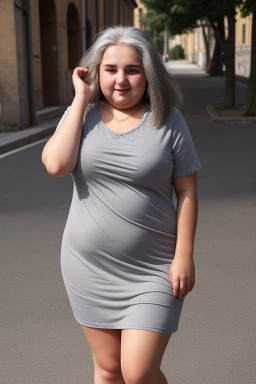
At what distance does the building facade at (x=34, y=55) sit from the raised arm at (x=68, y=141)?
12.7 metres

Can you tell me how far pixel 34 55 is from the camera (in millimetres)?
18984

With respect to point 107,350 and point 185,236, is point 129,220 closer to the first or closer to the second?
point 185,236

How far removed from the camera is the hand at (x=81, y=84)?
2.55 meters

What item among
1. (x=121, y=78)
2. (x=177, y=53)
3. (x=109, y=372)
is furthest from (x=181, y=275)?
(x=177, y=53)

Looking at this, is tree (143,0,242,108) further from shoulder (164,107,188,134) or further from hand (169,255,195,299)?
hand (169,255,195,299)

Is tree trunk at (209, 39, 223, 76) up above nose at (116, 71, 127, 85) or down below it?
below

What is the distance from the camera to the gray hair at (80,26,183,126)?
2.45m

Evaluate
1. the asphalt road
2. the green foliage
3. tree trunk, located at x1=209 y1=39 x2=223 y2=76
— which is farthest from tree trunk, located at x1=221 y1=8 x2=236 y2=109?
→ the green foliage

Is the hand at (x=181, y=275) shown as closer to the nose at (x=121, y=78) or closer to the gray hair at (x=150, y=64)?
the gray hair at (x=150, y=64)

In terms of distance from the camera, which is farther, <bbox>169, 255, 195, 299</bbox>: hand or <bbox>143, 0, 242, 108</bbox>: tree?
<bbox>143, 0, 242, 108</bbox>: tree

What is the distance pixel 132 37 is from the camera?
2447mm

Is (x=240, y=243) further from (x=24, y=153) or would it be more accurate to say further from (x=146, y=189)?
(x=24, y=153)

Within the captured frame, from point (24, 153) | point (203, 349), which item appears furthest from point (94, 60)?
point (24, 153)

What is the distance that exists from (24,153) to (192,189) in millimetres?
10298
